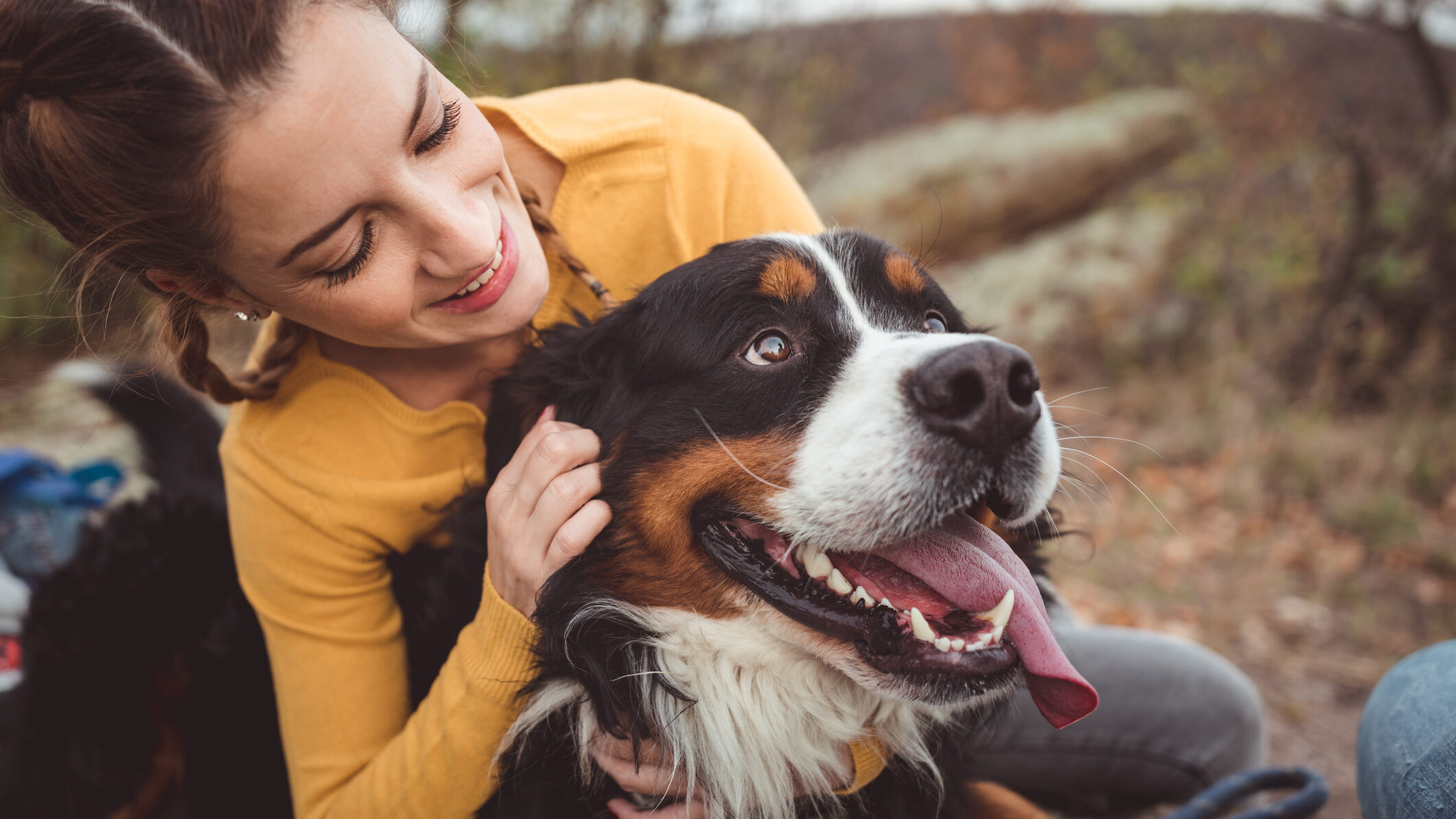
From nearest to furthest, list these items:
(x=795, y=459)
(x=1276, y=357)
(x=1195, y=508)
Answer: (x=795, y=459) < (x=1195, y=508) < (x=1276, y=357)

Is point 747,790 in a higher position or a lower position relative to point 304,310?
lower

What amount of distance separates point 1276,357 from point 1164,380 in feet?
2.25

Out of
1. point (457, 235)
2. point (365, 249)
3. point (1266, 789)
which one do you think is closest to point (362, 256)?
point (365, 249)

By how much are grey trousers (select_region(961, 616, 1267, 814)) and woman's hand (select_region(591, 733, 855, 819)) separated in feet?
3.23

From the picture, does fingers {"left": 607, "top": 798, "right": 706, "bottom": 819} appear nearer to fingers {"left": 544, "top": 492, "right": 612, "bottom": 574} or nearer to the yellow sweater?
the yellow sweater

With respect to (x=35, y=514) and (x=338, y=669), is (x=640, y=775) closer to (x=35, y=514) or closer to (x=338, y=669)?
(x=338, y=669)

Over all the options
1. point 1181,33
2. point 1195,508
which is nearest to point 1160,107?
point 1181,33

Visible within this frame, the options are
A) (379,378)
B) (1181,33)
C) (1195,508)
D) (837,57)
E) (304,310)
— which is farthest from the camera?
(1181,33)

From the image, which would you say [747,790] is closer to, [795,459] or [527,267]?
[795,459]

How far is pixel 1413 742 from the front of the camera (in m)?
1.57

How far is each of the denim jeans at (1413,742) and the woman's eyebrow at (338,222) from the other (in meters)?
2.02

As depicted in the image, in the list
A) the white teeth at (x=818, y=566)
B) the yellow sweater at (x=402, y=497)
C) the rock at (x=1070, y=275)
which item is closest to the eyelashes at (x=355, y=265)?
the yellow sweater at (x=402, y=497)

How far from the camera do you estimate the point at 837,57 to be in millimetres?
7672

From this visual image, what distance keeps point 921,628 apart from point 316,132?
122 cm
